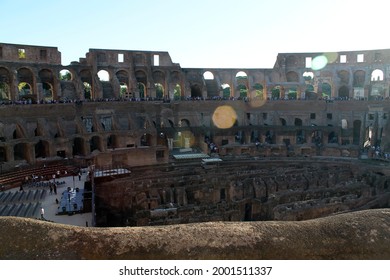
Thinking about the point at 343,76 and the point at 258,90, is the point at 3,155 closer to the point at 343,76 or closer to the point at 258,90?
the point at 258,90

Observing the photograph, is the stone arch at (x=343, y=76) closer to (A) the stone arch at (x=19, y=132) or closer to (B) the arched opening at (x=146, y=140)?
(B) the arched opening at (x=146, y=140)

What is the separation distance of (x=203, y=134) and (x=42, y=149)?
1364cm

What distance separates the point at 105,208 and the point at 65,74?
35793 millimetres

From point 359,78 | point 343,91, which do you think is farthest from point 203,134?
point 359,78

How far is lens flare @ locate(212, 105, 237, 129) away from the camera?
3681cm

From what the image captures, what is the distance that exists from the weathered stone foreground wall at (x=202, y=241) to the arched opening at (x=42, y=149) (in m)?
20.3

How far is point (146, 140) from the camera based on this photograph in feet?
103

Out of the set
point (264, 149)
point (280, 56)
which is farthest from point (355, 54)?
point (264, 149)

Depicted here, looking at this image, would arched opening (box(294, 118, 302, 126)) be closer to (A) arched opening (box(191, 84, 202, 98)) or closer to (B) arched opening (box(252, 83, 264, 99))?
(B) arched opening (box(252, 83, 264, 99))

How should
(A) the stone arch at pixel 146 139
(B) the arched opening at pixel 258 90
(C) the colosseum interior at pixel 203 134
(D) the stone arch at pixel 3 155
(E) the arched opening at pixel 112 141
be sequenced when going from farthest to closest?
(B) the arched opening at pixel 258 90
(A) the stone arch at pixel 146 139
(E) the arched opening at pixel 112 141
(D) the stone arch at pixel 3 155
(C) the colosseum interior at pixel 203 134

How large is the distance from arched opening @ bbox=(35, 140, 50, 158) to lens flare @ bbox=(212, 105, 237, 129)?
Result: 55.0ft

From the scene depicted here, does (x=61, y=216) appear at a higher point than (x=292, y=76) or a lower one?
lower

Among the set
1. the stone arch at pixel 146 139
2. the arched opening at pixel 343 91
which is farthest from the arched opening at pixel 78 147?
the arched opening at pixel 343 91

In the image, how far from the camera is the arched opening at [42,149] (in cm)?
2652
